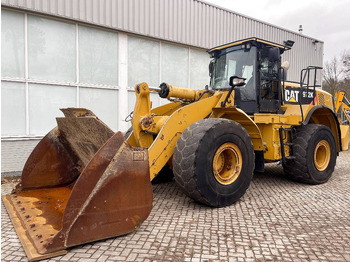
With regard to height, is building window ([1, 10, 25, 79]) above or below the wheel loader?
above

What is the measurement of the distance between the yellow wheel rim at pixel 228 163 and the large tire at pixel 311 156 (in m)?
1.85

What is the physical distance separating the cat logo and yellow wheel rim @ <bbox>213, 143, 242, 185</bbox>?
8.53 ft

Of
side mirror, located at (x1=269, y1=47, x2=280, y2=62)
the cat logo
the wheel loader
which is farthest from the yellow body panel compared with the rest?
side mirror, located at (x1=269, y1=47, x2=280, y2=62)

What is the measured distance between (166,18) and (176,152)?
266 inches

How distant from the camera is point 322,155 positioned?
21.2 ft

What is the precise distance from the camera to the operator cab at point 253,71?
5.59 metres

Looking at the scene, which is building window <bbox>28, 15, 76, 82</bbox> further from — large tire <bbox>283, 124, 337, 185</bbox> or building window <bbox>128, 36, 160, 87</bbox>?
large tire <bbox>283, 124, 337, 185</bbox>

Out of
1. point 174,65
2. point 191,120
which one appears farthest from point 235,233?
point 174,65

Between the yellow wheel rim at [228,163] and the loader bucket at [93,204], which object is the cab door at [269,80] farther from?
the loader bucket at [93,204]

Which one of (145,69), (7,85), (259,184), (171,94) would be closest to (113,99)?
(145,69)

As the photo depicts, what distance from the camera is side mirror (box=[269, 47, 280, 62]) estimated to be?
570 cm

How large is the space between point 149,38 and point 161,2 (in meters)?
1.22

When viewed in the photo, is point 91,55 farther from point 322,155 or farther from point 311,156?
point 322,155

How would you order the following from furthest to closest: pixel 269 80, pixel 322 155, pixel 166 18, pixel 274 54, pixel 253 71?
pixel 166 18 → pixel 322 155 → pixel 269 80 → pixel 274 54 → pixel 253 71
